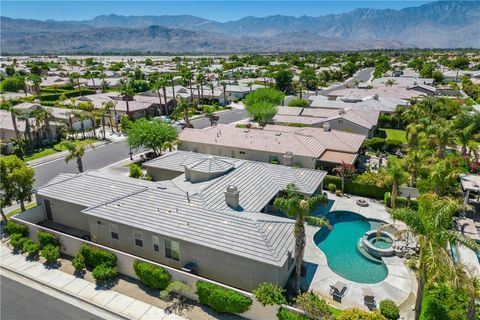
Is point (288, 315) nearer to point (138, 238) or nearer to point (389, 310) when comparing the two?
point (389, 310)

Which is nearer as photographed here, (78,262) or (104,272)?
(104,272)

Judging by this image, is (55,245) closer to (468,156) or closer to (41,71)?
(468,156)

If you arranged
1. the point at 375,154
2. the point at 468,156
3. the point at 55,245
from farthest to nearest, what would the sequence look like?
the point at 375,154 → the point at 468,156 → the point at 55,245

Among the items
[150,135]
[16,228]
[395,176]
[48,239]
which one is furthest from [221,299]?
[150,135]

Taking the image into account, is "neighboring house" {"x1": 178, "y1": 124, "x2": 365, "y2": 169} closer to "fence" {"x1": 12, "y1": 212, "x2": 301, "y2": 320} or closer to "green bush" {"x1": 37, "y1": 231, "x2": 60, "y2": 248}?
"fence" {"x1": 12, "y1": 212, "x2": 301, "y2": 320}

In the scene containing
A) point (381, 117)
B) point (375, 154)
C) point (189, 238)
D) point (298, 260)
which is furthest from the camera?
point (381, 117)

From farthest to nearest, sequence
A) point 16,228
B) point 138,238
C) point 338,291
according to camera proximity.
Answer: point 16,228, point 138,238, point 338,291

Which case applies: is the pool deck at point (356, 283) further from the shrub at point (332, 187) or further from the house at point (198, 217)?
the shrub at point (332, 187)

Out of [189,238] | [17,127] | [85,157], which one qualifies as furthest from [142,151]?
[189,238]
